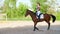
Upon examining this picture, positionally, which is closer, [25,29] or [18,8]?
[25,29]

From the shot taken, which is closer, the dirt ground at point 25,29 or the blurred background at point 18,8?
the dirt ground at point 25,29

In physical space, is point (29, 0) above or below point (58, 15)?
above

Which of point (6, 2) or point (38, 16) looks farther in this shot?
point (6, 2)

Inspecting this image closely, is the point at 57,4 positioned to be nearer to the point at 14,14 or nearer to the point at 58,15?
the point at 58,15

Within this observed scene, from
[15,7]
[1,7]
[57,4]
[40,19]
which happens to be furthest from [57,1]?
[40,19]

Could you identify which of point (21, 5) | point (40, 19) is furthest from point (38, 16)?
point (21, 5)

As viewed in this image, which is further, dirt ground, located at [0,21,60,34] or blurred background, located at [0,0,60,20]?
blurred background, located at [0,0,60,20]

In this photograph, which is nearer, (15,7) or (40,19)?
(40,19)

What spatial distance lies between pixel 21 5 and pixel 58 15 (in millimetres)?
4389

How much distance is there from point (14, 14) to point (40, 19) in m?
11.7

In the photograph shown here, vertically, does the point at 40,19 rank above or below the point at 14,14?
above

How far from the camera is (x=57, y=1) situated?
84.0ft

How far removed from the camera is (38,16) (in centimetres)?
1362

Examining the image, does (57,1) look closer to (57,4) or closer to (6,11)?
(57,4)
